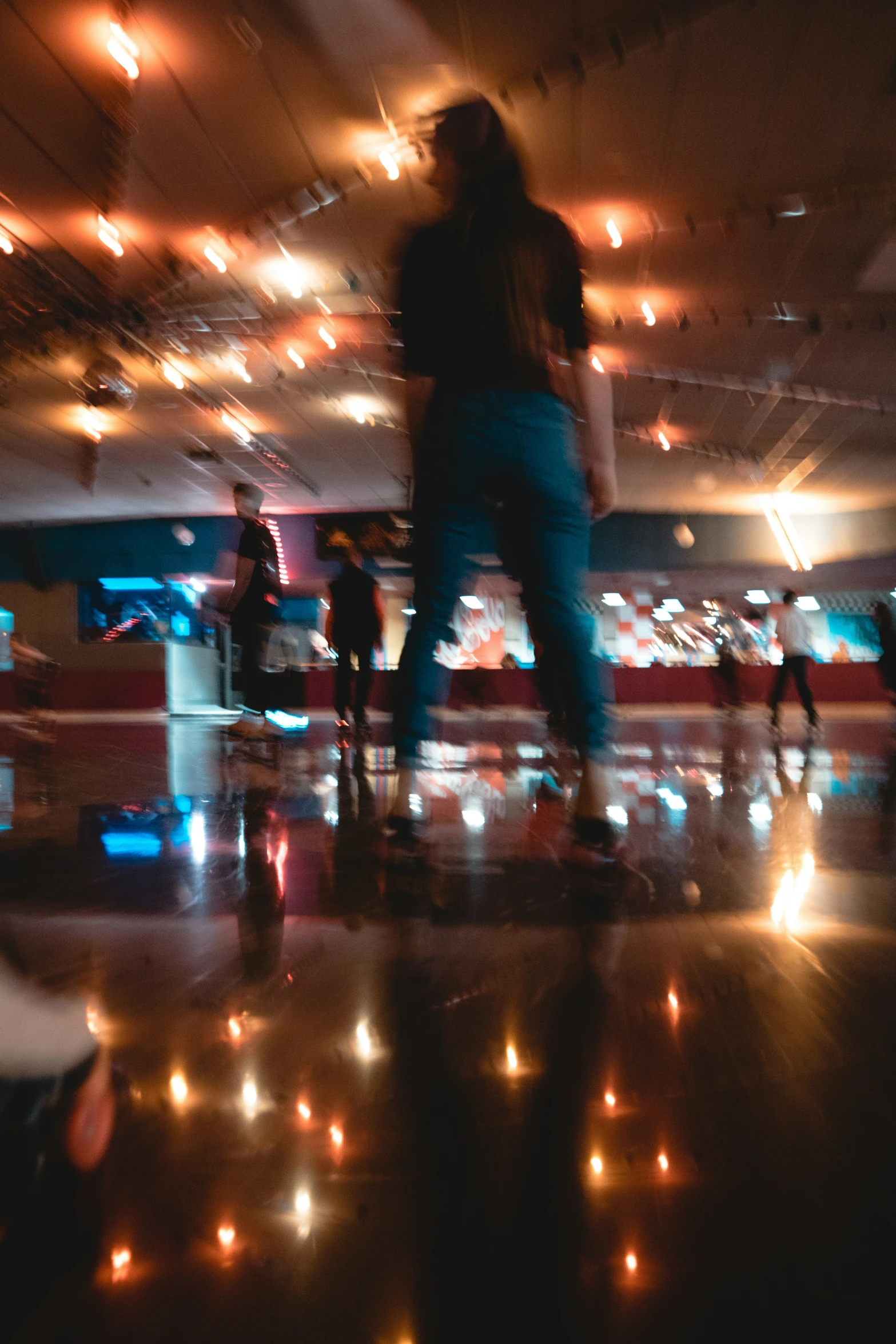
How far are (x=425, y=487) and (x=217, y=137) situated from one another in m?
4.61

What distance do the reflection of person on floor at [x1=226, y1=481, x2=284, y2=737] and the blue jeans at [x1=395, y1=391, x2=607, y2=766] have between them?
2.87 metres

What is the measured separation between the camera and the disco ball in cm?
787

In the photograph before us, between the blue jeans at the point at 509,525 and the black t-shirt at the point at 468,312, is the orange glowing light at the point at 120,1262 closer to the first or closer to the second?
the blue jeans at the point at 509,525

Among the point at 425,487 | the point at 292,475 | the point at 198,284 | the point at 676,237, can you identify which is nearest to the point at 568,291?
the point at 425,487

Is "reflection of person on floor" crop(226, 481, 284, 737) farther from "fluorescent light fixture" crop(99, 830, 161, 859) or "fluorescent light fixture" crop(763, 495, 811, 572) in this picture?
"fluorescent light fixture" crop(763, 495, 811, 572)

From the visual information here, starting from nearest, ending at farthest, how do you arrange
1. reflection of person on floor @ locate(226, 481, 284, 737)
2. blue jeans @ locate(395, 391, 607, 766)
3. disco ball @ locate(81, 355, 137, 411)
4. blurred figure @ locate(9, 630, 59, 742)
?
blue jeans @ locate(395, 391, 607, 766) → reflection of person on floor @ locate(226, 481, 284, 737) → blurred figure @ locate(9, 630, 59, 742) → disco ball @ locate(81, 355, 137, 411)

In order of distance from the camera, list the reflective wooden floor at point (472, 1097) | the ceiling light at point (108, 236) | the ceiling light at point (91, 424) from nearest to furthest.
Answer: the reflective wooden floor at point (472, 1097), the ceiling light at point (108, 236), the ceiling light at point (91, 424)

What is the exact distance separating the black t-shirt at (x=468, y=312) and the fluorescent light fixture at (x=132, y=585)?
1521 cm

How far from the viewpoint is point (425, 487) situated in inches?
60.1

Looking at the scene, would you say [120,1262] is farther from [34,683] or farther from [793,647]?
[793,647]

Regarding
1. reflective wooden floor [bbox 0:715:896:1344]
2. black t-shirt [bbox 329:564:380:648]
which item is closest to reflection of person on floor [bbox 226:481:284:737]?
black t-shirt [bbox 329:564:380:648]

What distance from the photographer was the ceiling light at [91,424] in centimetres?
945

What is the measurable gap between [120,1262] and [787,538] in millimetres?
14981

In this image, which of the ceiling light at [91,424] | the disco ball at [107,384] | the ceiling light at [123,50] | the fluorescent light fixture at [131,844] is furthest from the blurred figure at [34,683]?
the fluorescent light fixture at [131,844]
